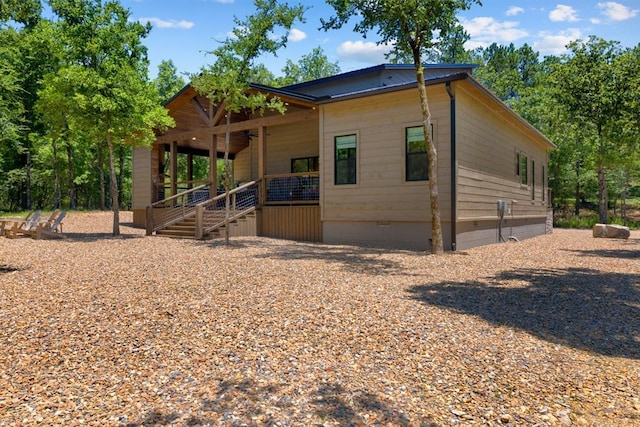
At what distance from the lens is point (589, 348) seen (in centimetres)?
400

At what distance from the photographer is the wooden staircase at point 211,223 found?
44.4 ft

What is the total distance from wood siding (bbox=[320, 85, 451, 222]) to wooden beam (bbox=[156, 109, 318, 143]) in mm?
1183

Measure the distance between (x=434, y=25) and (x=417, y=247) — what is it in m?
5.78

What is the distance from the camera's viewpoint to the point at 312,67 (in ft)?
161

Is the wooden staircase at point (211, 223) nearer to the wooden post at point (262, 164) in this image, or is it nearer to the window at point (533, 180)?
the wooden post at point (262, 164)

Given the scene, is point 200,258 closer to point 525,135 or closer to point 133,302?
point 133,302

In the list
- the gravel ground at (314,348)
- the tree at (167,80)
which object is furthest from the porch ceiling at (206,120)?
the tree at (167,80)

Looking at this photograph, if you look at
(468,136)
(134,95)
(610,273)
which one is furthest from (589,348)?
(134,95)

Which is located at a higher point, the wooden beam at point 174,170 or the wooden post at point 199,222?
the wooden beam at point 174,170

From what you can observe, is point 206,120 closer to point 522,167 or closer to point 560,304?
point 522,167

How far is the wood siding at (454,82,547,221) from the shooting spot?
36.8 ft

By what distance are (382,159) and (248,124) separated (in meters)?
5.77

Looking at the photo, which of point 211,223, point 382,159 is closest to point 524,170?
point 382,159

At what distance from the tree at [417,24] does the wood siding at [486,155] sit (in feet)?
4.03
